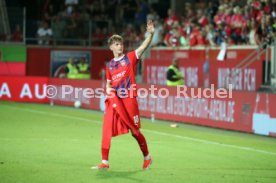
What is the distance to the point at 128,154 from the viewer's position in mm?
13219

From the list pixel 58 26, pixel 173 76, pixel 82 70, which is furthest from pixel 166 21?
pixel 173 76

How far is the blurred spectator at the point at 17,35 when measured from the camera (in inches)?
1324

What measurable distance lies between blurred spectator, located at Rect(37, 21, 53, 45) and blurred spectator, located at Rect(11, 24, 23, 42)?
989 mm

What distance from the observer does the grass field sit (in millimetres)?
10328

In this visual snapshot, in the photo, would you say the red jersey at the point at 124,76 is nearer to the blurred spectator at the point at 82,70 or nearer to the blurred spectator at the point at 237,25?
the blurred spectator at the point at 237,25

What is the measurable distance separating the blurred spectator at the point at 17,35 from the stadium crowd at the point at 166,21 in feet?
3.25

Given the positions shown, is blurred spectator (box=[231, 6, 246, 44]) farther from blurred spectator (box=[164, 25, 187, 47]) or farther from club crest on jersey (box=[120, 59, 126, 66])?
club crest on jersey (box=[120, 59, 126, 66])

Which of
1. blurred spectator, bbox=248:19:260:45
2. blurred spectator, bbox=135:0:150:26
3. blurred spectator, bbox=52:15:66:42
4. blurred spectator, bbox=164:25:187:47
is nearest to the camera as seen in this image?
blurred spectator, bbox=248:19:260:45

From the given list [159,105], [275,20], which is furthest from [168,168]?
[275,20]

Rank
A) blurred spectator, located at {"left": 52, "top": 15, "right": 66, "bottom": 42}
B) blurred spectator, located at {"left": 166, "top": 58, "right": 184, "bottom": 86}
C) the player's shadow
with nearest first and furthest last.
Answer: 1. the player's shadow
2. blurred spectator, located at {"left": 166, "top": 58, "right": 184, "bottom": 86}
3. blurred spectator, located at {"left": 52, "top": 15, "right": 66, "bottom": 42}

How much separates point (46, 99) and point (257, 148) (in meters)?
16.3

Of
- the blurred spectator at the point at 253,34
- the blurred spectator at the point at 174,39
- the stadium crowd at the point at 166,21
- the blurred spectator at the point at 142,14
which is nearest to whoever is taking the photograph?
the blurred spectator at the point at 253,34

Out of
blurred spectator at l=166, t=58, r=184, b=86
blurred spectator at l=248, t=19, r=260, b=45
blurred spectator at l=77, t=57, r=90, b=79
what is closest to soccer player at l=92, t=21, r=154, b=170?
blurred spectator at l=166, t=58, r=184, b=86

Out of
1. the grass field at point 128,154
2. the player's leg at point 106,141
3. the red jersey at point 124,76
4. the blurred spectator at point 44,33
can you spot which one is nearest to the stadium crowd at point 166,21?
the blurred spectator at point 44,33
